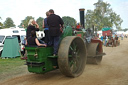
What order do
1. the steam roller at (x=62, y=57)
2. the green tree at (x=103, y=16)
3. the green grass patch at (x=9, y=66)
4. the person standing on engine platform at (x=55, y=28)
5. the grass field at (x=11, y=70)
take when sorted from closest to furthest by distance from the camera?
the steam roller at (x=62, y=57)
the person standing on engine platform at (x=55, y=28)
the grass field at (x=11, y=70)
the green grass patch at (x=9, y=66)
the green tree at (x=103, y=16)

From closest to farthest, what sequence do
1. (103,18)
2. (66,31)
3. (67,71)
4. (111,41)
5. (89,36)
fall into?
(67,71)
(66,31)
(89,36)
(111,41)
(103,18)

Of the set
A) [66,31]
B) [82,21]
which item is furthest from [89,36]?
[66,31]

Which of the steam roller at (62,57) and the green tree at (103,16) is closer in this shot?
the steam roller at (62,57)

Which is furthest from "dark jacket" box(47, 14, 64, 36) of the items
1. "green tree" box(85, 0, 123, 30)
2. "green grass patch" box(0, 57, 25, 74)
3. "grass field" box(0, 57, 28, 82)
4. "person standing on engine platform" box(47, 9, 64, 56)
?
"green tree" box(85, 0, 123, 30)

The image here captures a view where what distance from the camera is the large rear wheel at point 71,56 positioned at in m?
4.25

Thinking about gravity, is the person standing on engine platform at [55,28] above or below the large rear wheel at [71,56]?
above

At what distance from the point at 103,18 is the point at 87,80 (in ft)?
150

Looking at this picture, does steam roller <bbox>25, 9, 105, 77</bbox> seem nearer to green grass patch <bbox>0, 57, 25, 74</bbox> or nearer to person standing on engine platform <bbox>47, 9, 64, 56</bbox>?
person standing on engine platform <bbox>47, 9, 64, 56</bbox>

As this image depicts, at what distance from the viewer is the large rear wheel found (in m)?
4.25

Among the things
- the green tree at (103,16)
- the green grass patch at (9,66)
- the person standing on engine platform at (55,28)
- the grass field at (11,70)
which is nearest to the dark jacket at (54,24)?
the person standing on engine platform at (55,28)

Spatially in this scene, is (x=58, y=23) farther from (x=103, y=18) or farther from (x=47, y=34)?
(x=103, y=18)

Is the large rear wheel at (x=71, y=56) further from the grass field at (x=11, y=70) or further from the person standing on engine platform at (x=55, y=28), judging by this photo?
Result: the grass field at (x=11, y=70)

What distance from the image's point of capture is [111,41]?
18.0m

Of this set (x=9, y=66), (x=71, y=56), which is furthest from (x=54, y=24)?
(x=9, y=66)
